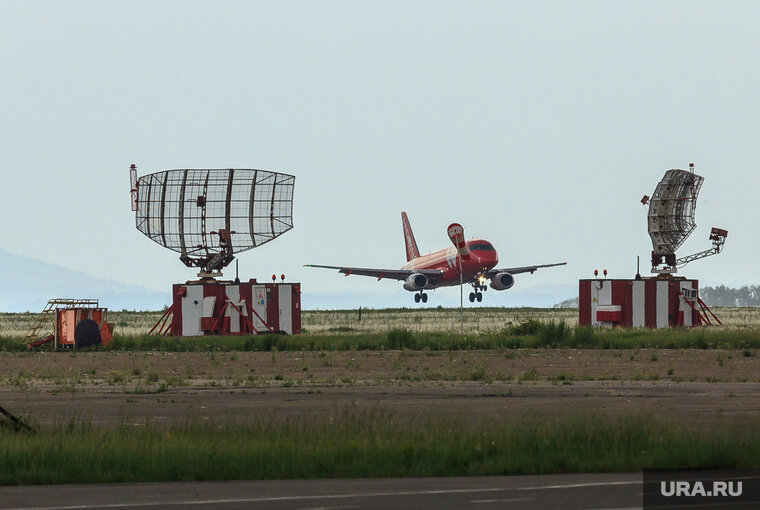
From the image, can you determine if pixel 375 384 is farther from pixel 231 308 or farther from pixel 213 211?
pixel 213 211

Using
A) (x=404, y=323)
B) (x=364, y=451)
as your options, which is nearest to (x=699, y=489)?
(x=364, y=451)

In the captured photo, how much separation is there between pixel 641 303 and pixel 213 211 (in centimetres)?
2260

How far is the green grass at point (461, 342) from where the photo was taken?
47438 mm

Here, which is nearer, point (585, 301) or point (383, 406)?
point (383, 406)

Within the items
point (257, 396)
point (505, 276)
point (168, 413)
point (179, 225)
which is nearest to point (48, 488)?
point (168, 413)

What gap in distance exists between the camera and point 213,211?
5959 cm

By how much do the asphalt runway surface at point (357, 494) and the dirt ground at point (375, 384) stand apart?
5775 mm

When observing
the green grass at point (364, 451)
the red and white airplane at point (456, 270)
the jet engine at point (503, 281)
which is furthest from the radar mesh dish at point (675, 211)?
the green grass at point (364, 451)

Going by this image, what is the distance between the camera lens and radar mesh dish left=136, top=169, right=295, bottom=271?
194 ft

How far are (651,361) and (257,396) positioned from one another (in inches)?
655

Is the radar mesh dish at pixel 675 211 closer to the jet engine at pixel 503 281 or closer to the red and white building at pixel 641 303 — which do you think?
the red and white building at pixel 641 303

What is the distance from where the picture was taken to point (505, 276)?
3642 inches

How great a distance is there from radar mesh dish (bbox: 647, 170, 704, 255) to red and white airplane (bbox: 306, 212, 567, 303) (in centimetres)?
1469

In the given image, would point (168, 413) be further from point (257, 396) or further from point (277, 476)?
point (277, 476)
